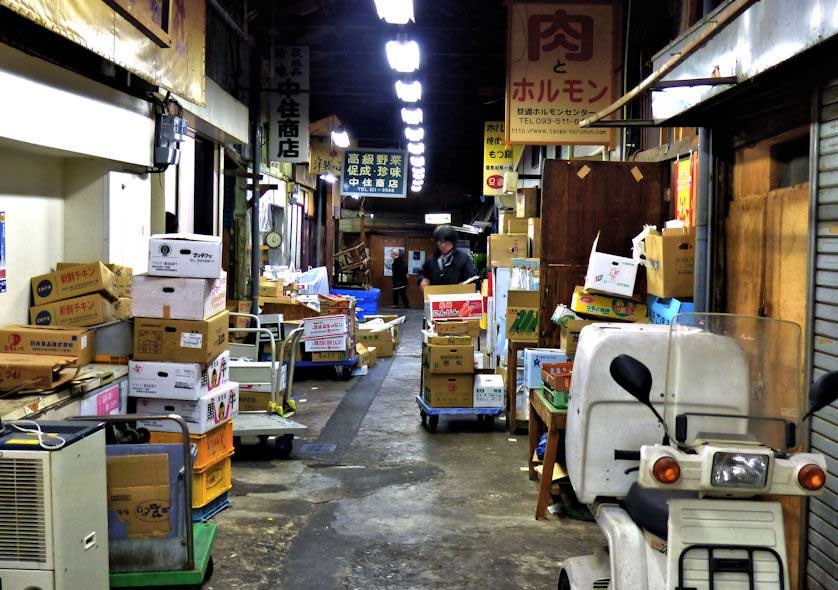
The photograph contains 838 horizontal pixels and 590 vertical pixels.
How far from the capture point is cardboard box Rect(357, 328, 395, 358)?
1634 centimetres

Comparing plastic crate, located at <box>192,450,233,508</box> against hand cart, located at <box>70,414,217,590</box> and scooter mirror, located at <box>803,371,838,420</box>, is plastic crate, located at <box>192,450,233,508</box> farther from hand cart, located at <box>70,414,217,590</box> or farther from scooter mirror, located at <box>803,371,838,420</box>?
scooter mirror, located at <box>803,371,838,420</box>

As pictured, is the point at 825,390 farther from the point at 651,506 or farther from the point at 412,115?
the point at 412,115

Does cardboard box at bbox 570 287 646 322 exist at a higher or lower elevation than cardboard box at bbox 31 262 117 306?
lower

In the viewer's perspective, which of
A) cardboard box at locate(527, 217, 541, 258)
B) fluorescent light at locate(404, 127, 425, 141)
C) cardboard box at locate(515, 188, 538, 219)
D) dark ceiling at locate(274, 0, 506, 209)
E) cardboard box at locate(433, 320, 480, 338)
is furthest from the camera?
fluorescent light at locate(404, 127, 425, 141)

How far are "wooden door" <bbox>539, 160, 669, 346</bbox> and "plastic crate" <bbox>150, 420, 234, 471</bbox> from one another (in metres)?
3.72

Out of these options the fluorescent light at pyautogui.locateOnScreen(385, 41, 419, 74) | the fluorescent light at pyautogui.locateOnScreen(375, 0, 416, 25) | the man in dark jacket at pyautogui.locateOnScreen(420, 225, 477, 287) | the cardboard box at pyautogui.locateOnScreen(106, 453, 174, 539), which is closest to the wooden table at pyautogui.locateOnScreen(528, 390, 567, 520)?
the cardboard box at pyautogui.locateOnScreen(106, 453, 174, 539)

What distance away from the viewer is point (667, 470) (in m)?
3.03

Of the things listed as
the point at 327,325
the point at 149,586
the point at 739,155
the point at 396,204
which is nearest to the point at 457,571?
the point at 149,586

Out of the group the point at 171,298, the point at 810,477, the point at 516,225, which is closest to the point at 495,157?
the point at 516,225

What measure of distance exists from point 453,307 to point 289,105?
519cm

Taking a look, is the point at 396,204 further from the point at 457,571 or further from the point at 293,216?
the point at 457,571

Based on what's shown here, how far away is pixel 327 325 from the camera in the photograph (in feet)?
43.4

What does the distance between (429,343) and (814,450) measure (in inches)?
214

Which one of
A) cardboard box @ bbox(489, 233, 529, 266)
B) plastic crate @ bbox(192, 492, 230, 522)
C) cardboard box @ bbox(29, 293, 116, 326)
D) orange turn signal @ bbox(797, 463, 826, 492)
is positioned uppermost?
cardboard box @ bbox(489, 233, 529, 266)
